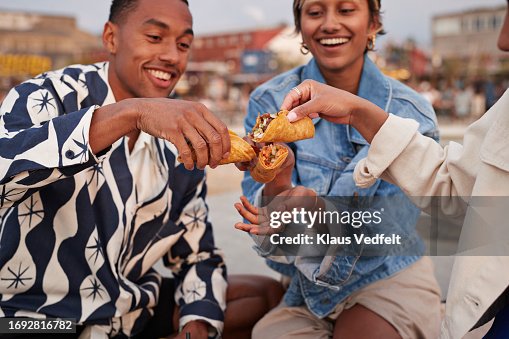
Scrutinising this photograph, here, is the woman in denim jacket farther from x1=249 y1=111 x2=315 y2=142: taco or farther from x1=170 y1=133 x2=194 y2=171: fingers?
x1=170 y1=133 x2=194 y2=171: fingers

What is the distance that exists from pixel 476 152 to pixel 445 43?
177 ft

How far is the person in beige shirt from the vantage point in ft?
5.79

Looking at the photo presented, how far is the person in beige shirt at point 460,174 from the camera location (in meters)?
1.76

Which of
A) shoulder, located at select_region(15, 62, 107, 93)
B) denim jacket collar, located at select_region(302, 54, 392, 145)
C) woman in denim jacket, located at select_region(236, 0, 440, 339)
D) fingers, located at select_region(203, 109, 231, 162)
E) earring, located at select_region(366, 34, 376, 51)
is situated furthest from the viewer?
earring, located at select_region(366, 34, 376, 51)

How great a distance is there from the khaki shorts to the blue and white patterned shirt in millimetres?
316

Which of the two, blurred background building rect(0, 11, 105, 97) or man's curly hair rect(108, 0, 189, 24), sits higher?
man's curly hair rect(108, 0, 189, 24)

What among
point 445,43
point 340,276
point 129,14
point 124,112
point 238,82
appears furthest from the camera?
point 445,43

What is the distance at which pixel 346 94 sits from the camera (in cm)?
214

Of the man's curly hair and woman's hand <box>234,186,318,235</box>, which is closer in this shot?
woman's hand <box>234,186,318,235</box>

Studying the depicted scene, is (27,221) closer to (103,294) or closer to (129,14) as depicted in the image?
(103,294)

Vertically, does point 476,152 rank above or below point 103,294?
above

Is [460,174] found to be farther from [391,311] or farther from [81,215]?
[81,215]

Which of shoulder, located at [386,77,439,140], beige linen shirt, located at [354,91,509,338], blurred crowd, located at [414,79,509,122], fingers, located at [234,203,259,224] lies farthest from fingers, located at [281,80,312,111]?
blurred crowd, located at [414,79,509,122]

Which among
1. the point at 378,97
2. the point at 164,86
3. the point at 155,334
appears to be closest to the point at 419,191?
the point at 378,97
